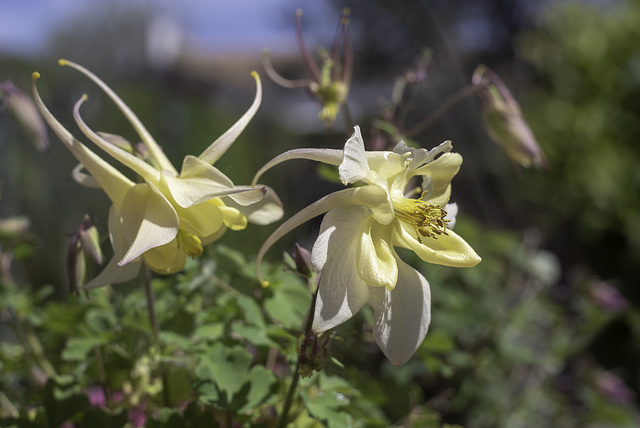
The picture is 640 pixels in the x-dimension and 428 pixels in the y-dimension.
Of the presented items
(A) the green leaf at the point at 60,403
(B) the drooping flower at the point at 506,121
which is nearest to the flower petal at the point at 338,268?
(A) the green leaf at the point at 60,403

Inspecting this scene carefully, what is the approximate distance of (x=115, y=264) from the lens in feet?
1.37

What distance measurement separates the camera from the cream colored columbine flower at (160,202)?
0.40 metres

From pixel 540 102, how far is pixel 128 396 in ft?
13.9

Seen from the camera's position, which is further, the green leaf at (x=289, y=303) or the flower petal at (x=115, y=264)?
the green leaf at (x=289, y=303)

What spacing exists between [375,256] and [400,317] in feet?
0.18

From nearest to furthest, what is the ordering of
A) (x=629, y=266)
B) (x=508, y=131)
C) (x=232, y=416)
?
1. (x=232, y=416)
2. (x=508, y=131)
3. (x=629, y=266)

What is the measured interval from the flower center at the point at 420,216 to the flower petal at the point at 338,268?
1.6 inches

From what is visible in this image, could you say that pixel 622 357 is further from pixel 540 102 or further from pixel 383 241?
pixel 383 241

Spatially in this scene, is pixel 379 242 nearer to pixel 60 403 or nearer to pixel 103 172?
pixel 103 172

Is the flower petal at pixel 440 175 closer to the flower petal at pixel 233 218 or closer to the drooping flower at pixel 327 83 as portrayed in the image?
the flower petal at pixel 233 218

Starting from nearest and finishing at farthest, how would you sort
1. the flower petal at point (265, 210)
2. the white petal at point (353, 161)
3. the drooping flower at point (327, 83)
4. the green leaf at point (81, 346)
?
the white petal at point (353, 161)
the flower petal at point (265, 210)
the green leaf at point (81, 346)
the drooping flower at point (327, 83)

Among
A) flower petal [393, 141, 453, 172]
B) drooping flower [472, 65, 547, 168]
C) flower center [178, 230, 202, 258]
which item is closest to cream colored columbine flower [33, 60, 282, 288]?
flower center [178, 230, 202, 258]

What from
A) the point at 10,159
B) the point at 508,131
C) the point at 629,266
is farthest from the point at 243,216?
the point at 629,266

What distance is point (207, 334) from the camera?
56 centimetres
